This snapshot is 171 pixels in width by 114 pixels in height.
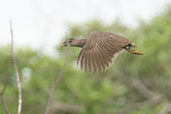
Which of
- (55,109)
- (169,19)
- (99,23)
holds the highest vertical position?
(169,19)

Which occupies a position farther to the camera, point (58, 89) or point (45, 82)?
point (58, 89)

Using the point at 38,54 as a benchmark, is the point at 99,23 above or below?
above

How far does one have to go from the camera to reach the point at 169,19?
1434cm

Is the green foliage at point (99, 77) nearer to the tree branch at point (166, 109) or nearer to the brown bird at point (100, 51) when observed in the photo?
the tree branch at point (166, 109)

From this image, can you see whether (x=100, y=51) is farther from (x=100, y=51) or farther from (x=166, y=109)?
(x=166, y=109)

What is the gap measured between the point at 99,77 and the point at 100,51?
28.3ft

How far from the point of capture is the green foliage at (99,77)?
1208 centimetres

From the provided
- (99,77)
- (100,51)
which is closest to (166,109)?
(99,77)

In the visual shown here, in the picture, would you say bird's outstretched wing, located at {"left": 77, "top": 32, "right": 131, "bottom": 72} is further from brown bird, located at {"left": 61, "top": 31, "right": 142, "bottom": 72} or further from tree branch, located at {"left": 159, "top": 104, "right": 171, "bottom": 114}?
tree branch, located at {"left": 159, "top": 104, "right": 171, "bottom": 114}

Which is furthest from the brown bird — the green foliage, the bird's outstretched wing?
the green foliage

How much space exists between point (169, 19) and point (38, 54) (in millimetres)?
4393

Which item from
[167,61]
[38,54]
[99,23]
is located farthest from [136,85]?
[38,54]

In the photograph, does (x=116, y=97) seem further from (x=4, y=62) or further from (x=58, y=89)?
(x=4, y=62)

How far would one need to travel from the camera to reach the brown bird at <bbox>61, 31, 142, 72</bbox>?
463 cm
